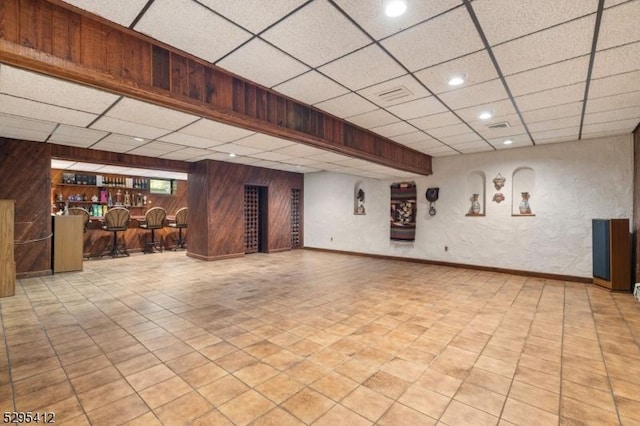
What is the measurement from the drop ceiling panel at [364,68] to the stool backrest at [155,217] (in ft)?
24.7

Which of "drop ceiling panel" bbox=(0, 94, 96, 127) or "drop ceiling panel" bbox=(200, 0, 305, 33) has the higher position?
"drop ceiling panel" bbox=(200, 0, 305, 33)

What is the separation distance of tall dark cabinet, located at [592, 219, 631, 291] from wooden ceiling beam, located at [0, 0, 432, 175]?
5224mm

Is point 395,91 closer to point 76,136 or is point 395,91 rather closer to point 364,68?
point 364,68

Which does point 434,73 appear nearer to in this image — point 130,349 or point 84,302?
point 130,349

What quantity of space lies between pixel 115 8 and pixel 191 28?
1.58ft

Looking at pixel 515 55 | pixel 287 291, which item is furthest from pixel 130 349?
pixel 515 55

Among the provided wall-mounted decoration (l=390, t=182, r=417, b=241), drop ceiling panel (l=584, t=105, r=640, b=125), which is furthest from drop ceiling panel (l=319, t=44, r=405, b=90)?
wall-mounted decoration (l=390, t=182, r=417, b=241)

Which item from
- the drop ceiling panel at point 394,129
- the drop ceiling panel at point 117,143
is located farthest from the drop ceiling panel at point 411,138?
the drop ceiling panel at point 117,143

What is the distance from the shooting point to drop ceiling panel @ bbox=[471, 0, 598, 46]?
204 centimetres

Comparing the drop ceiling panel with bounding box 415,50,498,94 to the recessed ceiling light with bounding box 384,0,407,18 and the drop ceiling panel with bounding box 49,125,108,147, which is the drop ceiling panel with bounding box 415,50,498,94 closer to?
the recessed ceiling light with bounding box 384,0,407,18

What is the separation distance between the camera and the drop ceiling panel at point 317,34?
2145mm

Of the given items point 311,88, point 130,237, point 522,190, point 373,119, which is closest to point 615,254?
point 522,190

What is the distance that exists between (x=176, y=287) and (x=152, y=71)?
3.63 metres

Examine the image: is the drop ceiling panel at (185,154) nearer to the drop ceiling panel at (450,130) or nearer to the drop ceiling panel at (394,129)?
the drop ceiling panel at (394,129)
